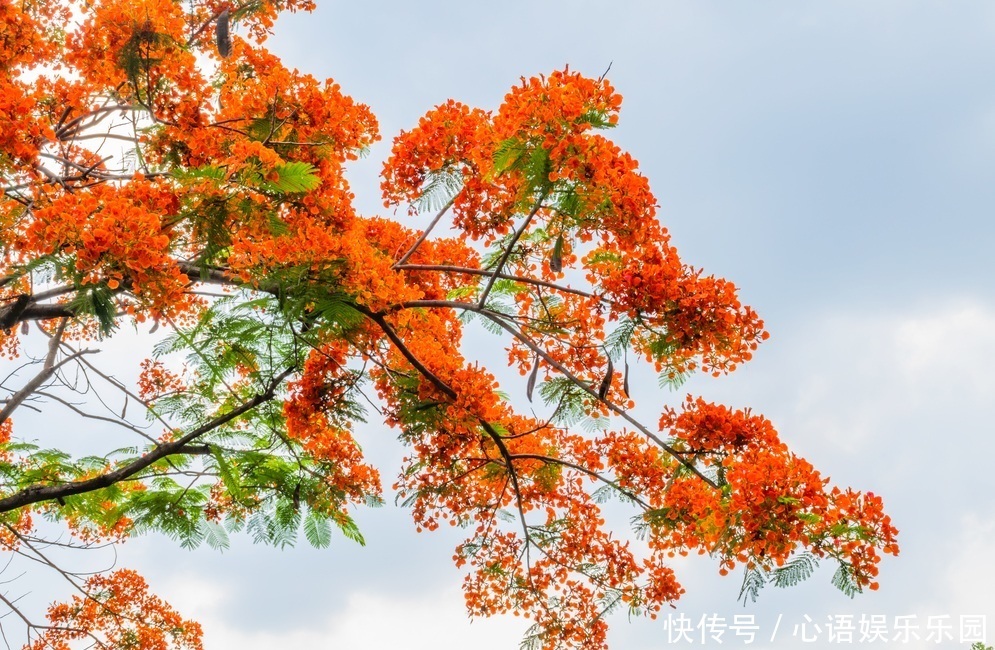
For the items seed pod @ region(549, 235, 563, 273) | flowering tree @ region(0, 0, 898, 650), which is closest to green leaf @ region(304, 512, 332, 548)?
flowering tree @ region(0, 0, 898, 650)

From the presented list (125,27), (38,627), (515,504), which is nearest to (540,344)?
(515,504)

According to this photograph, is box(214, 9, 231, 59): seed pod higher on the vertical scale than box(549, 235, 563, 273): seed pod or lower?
higher

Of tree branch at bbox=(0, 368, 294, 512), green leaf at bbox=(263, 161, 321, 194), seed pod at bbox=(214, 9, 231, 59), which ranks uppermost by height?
seed pod at bbox=(214, 9, 231, 59)

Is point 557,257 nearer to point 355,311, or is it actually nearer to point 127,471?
point 355,311

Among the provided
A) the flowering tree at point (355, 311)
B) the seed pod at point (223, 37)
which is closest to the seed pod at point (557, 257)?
the flowering tree at point (355, 311)

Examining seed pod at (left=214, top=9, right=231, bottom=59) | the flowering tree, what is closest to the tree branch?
the flowering tree

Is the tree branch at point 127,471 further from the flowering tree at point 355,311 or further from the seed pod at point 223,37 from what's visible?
the seed pod at point 223,37

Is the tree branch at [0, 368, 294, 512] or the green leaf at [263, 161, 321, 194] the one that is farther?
the tree branch at [0, 368, 294, 512]

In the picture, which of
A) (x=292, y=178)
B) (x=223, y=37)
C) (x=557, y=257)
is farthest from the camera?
(x=223, y=37)

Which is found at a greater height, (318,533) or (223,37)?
(223,37)

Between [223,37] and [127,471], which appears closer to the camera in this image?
[127,471]

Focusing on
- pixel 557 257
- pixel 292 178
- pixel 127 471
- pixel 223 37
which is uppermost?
pixel 223 37

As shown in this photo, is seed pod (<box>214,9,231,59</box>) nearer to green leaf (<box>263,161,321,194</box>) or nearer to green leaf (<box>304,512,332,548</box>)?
green leaf (<box>263,161,321,194</box>)

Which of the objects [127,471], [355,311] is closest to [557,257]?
[355,311]
